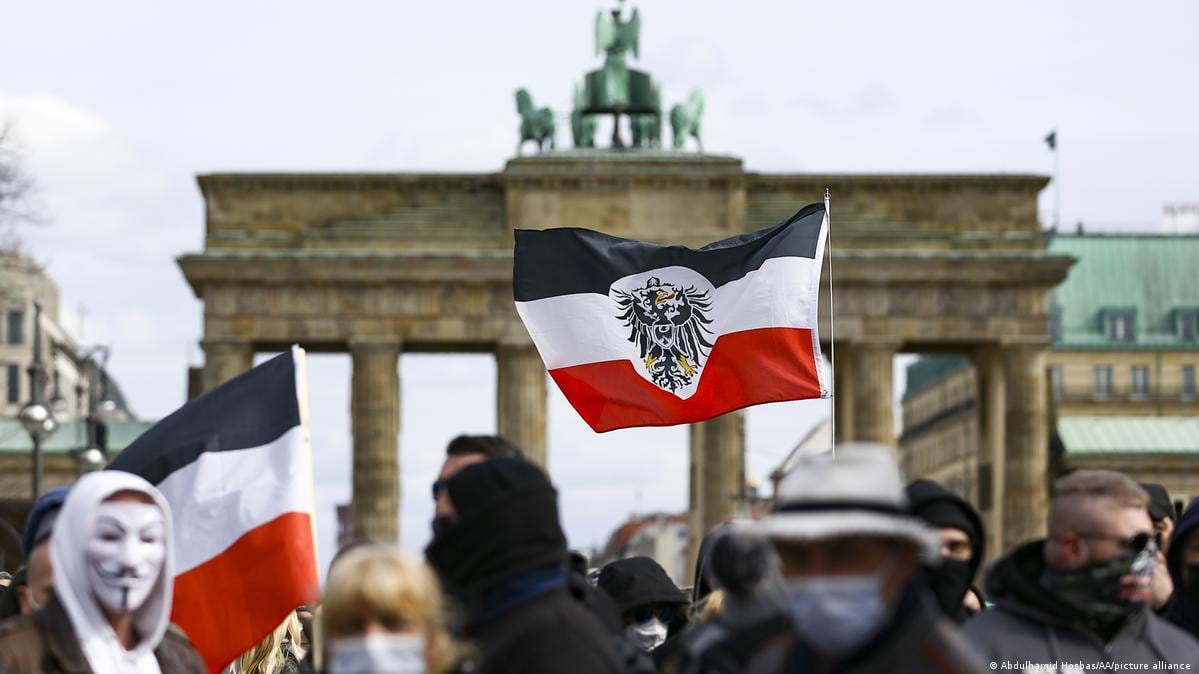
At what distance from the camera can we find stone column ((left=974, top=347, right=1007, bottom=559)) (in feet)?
245

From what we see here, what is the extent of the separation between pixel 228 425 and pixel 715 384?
18.5ft

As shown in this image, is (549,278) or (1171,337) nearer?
(549,278)

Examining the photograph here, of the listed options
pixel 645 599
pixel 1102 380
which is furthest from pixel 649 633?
pixel 1102 380

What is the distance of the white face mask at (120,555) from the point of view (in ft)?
27.8

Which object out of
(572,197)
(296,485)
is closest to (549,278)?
(296,485)

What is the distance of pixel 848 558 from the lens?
22.1 feet

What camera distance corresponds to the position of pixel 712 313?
1673 centimetres

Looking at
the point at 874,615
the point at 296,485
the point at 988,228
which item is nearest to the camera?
the point at 874,615

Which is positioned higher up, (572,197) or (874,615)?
(572,197)

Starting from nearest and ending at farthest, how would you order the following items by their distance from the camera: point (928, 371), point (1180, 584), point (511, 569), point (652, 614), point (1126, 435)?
point (511, 569)
point (1180, 584)
point (652, 614)
point (1126, 435)
point (928, 371)

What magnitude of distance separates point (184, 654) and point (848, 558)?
370 centimetres

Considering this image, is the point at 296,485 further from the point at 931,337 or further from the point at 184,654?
the point at 931,337

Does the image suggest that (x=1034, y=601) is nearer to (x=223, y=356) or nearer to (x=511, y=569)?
(x=511, y=569)

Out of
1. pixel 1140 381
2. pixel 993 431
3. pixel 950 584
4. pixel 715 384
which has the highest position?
pixel 715 384
